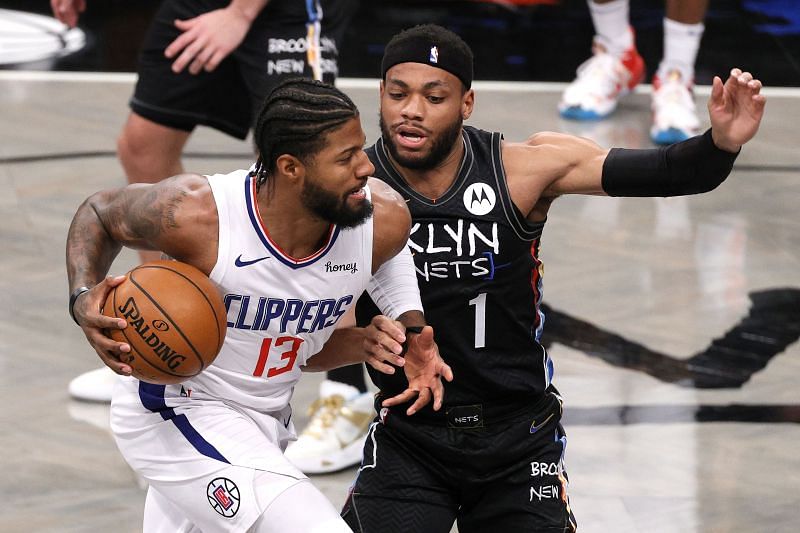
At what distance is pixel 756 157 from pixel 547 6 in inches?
127

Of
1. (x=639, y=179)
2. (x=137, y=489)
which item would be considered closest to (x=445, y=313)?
(x=639, y=179)

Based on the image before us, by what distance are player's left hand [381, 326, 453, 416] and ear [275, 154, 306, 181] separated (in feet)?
1.60

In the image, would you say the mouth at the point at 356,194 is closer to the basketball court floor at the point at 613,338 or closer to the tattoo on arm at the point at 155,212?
the tattoo on arm at the point at 155,212

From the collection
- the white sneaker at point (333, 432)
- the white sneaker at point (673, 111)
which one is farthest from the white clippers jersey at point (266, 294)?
the white sneaker at point (673, 111)

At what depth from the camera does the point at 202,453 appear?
3.51m

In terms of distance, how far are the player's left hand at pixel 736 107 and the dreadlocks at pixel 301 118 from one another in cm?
97

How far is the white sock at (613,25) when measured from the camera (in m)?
8.59

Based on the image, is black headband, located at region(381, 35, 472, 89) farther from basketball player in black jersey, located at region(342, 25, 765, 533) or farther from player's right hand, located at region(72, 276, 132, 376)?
player's right hand, located at region(72, 276, 132, 376)

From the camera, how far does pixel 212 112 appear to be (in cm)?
555

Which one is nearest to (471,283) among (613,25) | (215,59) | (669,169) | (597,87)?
(669,169)

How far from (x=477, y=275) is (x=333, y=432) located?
1.27m

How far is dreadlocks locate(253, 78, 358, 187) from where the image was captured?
3.41 m

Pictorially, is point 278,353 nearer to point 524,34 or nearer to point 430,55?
point 430,55

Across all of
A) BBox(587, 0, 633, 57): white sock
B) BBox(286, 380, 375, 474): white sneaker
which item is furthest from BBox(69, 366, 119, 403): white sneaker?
BBox(587, 0, 633, 57): white sock
